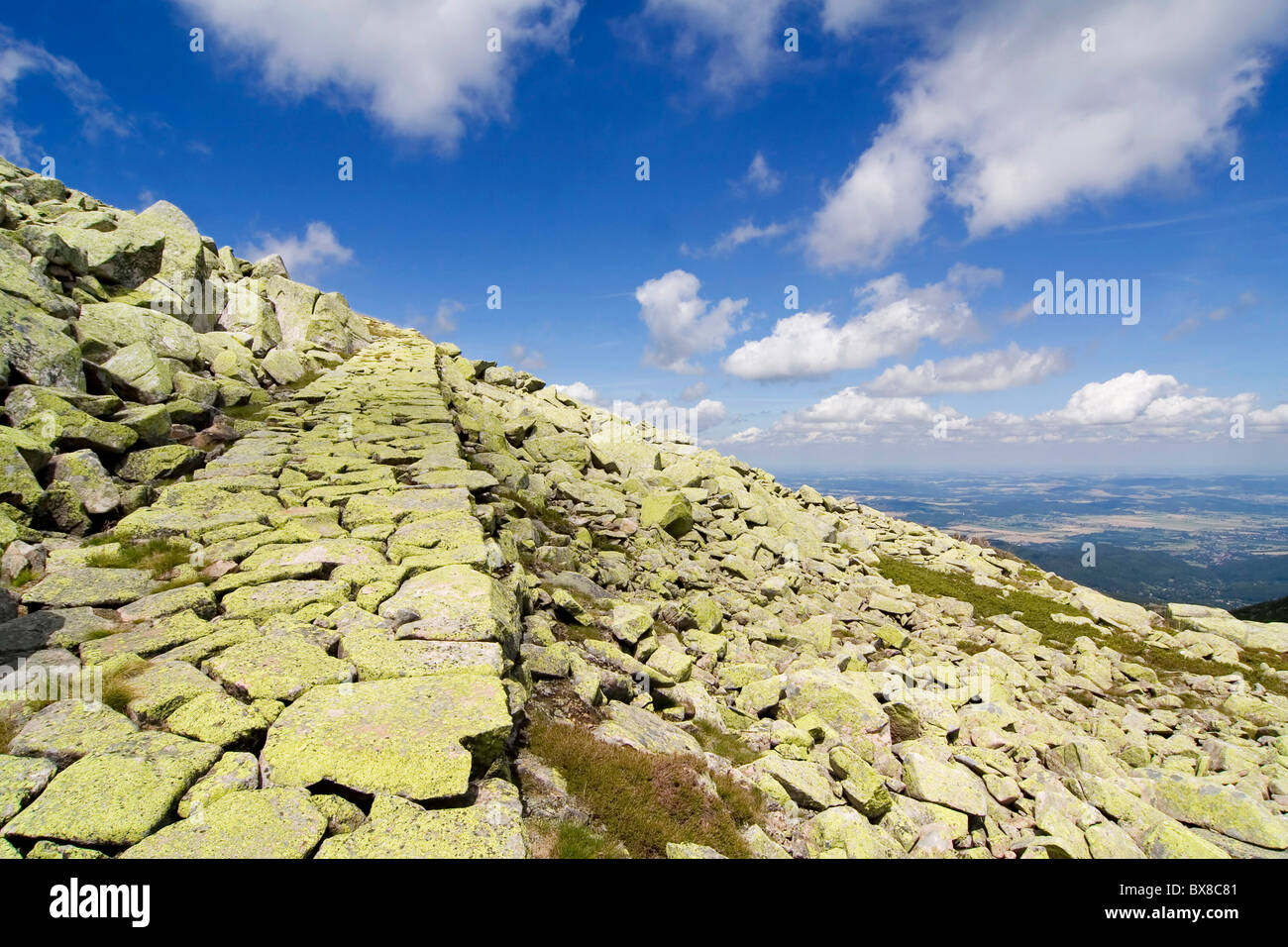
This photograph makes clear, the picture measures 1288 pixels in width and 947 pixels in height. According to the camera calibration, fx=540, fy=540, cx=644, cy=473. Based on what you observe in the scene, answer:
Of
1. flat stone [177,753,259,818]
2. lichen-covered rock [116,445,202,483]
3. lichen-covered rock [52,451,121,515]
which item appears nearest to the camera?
flat stone [177,753,259,818]

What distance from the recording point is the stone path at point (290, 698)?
4.28 metres

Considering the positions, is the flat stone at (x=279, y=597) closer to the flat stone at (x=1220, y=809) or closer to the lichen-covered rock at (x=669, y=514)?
the lichen-covered rock at (x=669, y=514)

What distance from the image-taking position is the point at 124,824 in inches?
161

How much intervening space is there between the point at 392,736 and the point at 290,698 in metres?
1.49

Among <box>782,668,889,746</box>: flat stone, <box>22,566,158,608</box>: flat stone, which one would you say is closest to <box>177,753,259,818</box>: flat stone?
<box>22,566,158,608</box>: flat stone

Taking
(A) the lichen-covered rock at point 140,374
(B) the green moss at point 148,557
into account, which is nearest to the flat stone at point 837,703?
(B) the green moss at point 148,557

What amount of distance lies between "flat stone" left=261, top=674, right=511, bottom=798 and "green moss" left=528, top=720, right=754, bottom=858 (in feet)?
3.88

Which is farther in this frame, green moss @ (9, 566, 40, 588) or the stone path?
green moss @ (9, 566, 40, 588)

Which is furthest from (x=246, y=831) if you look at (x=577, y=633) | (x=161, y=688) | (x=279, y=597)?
(x=577, y=633)

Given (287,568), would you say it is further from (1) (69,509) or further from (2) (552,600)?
(1) (69,509)

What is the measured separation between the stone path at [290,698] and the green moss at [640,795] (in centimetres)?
89

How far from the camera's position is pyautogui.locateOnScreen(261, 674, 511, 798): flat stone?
190 inches

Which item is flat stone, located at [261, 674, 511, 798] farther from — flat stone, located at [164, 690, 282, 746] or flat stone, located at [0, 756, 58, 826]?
flat stone, located at [0, 756, 58, 826]
